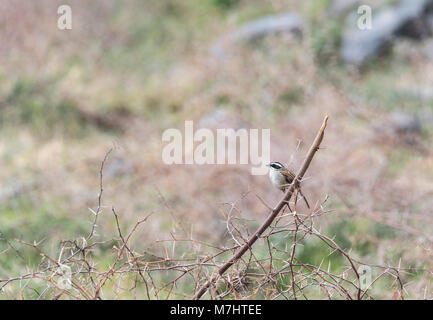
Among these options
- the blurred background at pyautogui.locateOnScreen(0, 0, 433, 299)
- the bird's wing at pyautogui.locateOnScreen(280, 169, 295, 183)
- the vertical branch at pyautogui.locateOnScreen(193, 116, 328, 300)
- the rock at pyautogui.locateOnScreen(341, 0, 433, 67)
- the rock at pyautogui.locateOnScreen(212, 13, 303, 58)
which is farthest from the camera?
the rock at pyautogui.locateOnScreen(212, 13, 303, 58)

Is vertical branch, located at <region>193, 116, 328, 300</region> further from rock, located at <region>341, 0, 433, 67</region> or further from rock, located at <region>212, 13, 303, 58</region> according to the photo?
rock, located at <region>212, 13, 303, 58</region>

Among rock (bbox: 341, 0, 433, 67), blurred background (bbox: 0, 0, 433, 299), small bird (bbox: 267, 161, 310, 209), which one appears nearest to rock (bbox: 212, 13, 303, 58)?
blurred background (bbox: 0, 0, 433, 299)

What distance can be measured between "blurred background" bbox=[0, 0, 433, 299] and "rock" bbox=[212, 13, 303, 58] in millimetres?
42

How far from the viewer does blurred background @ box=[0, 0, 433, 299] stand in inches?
269

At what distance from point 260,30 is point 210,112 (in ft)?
Answer: 10.2

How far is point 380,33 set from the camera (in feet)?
40.7

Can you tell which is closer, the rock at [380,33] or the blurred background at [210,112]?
the blurred background at [210,112]

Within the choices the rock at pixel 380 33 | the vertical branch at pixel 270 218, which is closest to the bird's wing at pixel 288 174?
the vertical branch at pixel 270 218

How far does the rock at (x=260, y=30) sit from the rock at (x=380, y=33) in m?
1.06

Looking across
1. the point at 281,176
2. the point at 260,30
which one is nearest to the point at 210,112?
the point at 260,30

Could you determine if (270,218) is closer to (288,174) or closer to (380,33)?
(288,174)

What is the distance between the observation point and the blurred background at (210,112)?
6841 millimetres

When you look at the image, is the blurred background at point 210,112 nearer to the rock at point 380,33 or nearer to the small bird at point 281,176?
the rock at point 380,33
